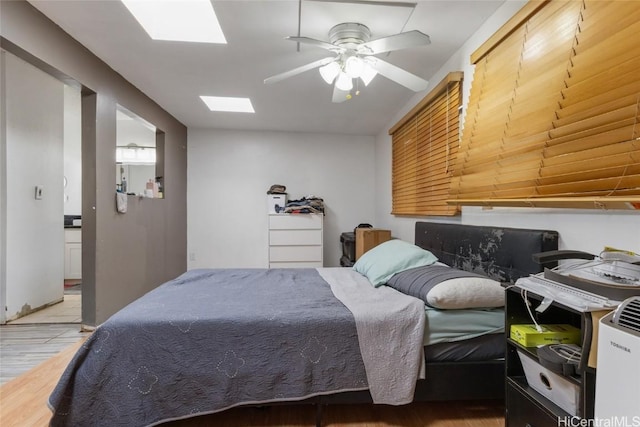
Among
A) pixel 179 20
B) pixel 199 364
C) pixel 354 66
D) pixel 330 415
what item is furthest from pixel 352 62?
pixel 330 415

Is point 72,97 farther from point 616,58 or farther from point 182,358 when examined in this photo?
point 616,58

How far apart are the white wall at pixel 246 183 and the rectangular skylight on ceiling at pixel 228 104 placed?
892 millimetres

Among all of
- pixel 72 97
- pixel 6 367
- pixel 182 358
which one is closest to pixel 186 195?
pixel 72 97

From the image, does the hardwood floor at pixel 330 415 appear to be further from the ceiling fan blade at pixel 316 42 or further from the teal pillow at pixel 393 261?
the ceiling fan blade at pixel 316 42

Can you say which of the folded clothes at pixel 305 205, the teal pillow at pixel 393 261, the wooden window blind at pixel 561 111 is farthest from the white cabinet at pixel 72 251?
the wooden window blind at pixel 561 111

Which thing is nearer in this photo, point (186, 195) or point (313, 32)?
point (313, 32)

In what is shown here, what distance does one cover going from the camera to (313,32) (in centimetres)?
204

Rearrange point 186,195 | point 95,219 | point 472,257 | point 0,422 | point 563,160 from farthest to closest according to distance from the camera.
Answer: point 186,195 → point 95,219 → point 472,257 → point 0,422 → point 563,160

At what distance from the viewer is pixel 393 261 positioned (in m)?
2.10

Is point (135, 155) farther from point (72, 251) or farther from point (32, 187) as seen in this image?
point (32, 187)

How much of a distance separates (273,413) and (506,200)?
1.68 meters

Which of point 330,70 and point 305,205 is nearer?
point 330,70

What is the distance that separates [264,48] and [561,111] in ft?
6.33

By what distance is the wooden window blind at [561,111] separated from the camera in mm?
1055
